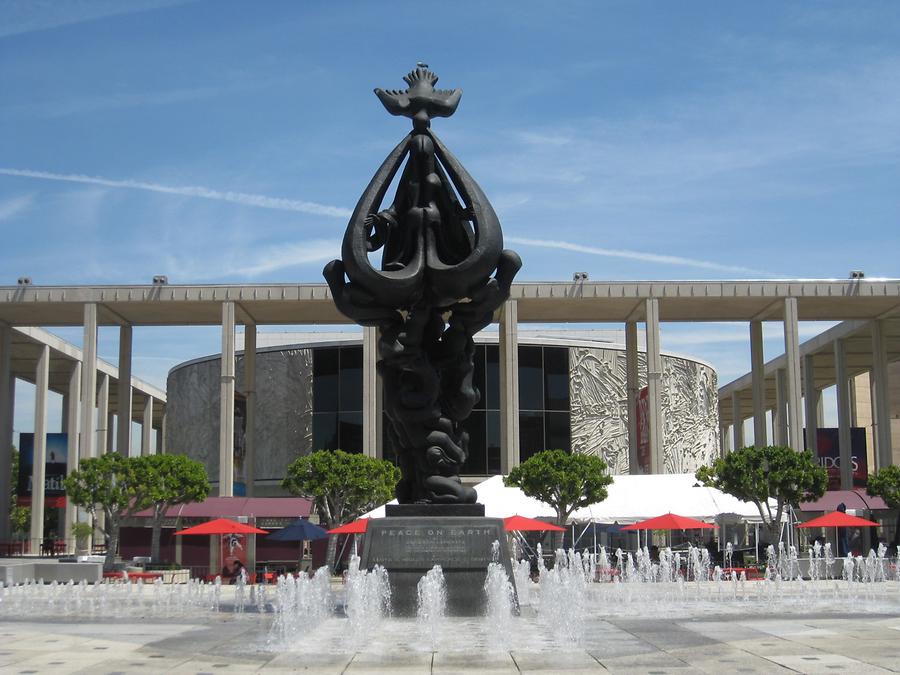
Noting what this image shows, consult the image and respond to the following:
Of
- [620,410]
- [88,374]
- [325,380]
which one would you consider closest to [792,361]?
[620,410]

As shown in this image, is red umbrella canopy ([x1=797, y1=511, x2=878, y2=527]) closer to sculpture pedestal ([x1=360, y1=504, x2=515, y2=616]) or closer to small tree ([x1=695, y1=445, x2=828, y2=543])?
small tree ([x1=695, y1=445, x2=828, y2=543])

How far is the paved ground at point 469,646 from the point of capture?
34.3 feet

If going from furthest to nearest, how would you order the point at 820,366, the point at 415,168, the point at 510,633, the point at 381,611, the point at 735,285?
the point at 820,366, the point at 735,285, the point at 415,168, the point at 381,611, the point at 510,633

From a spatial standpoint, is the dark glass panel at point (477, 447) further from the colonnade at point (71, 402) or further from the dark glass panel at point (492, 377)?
the colonnade at point (71, 402)

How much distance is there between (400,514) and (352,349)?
4206 cm

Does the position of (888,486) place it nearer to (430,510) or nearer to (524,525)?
(524,525)

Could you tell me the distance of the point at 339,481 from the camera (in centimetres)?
3703

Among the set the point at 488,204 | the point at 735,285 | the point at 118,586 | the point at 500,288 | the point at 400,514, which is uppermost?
the point at 735,285

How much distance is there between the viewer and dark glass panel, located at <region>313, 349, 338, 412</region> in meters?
57.5

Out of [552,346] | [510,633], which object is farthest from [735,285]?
[510,633]

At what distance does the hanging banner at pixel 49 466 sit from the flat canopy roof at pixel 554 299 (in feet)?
36.1

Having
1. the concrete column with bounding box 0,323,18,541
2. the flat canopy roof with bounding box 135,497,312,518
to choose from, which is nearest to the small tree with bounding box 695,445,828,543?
the flat canopy roof with bounding box 135,497,312,518

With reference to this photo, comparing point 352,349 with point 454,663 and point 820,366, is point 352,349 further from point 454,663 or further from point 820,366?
point 454,663

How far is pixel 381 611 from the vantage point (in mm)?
14859
